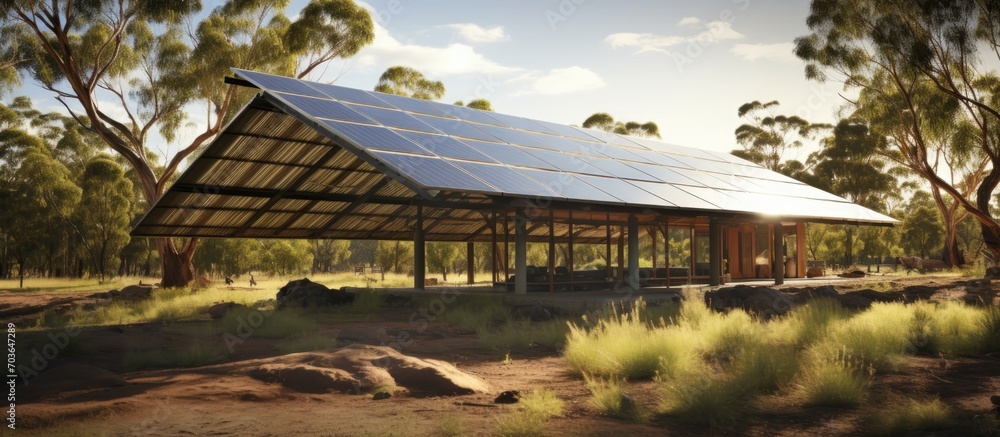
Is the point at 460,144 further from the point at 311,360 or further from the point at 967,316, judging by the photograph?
the point at 967,316

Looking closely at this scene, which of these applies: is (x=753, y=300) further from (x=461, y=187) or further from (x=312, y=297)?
(x=312, y=297)

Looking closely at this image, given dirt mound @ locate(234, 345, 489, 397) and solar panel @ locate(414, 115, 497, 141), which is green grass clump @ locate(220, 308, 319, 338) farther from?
solar panel @ locate(414, 115, 497, 141)

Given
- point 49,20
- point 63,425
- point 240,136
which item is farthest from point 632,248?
point 49,20

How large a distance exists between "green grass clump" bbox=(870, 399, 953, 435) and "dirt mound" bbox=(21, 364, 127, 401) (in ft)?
29.6

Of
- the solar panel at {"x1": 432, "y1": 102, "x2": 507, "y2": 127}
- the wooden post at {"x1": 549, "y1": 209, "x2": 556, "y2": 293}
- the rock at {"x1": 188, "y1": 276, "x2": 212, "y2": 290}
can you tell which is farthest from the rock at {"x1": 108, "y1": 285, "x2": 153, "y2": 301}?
the wooden post at {"x1": 549, "y1": 209, "x2": 556, "y2": 293}

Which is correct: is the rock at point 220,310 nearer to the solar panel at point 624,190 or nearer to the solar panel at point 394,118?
the solar panel at point 394,118

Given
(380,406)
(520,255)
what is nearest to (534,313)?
(520,255)

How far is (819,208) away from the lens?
27000 mm

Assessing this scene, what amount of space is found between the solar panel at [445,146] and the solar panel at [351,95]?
296 centimetres

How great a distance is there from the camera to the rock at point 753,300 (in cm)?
1619

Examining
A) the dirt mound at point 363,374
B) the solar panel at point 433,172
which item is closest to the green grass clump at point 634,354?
the dirt mound at point 363,374

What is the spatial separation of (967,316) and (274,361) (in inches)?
515

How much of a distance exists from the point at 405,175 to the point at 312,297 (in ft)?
31.1

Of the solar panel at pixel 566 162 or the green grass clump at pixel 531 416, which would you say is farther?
the solar panel at pixel 566 162
